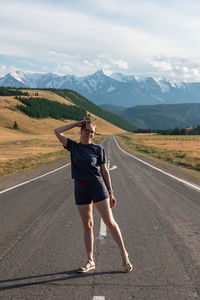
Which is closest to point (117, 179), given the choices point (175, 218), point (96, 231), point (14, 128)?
point (175, 218)

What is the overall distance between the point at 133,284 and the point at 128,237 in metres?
1.91

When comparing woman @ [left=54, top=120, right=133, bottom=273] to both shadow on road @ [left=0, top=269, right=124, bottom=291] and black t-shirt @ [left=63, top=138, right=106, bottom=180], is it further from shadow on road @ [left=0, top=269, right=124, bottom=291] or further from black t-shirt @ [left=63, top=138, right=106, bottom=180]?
shadow on road @ [left=0, top=269, right=124, bottom=291]

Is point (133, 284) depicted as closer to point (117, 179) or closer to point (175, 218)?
point (175, 218)

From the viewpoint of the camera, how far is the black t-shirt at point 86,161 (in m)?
4.18

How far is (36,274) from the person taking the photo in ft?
13.7

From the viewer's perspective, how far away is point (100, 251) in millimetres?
5062

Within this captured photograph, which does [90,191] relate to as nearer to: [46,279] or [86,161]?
[86,161]

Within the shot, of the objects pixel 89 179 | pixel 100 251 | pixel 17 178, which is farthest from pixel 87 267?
pixel 17 178

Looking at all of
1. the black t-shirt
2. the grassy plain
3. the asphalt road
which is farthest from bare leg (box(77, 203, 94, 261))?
the grassy plain

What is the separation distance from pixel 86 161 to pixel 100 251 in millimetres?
1921

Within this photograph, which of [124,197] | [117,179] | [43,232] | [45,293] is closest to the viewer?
[45,293]

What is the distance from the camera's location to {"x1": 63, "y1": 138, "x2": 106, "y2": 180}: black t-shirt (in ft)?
13.7

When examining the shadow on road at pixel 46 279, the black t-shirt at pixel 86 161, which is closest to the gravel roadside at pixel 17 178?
the shadow on road at pixel 46 279

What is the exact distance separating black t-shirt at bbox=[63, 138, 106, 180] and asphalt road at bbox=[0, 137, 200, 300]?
1.51 m
